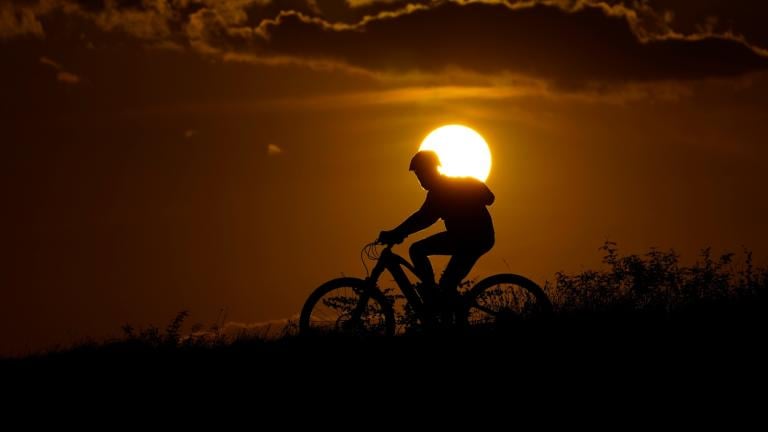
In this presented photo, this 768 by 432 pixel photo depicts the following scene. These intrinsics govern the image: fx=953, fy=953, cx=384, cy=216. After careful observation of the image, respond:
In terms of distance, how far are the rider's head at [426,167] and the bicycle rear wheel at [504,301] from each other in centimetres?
136

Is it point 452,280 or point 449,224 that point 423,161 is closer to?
point 449,224

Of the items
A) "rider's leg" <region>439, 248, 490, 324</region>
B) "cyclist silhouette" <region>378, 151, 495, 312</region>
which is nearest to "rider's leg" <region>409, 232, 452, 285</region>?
"cyclist silhouette" <region>378, 151, 495, 312</region>

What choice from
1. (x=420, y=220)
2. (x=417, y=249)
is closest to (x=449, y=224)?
(x=420, y=220)

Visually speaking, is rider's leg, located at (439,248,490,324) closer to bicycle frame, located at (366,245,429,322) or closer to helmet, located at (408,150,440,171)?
bicycle frame, located at (366,245,429,322)

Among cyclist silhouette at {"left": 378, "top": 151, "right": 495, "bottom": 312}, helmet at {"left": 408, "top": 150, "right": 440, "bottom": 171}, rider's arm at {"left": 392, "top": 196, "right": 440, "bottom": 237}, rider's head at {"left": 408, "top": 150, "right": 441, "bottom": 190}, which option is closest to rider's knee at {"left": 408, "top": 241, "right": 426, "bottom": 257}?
cyclist silhouette at {"left": 378, "top": 151, "right": 495, "bottom": 312}

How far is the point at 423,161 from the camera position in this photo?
35.7ft

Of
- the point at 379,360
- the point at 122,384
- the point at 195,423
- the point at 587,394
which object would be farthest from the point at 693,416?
the point at 122,384

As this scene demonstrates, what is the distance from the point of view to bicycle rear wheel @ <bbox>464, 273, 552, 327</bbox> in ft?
36.5

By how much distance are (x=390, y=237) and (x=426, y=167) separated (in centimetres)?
96

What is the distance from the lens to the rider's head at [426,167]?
1089cm

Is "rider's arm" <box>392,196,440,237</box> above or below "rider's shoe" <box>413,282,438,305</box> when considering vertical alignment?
above

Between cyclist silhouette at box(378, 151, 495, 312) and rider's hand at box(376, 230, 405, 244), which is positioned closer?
cyclist silhouette at box(378, 151, 495, 312)

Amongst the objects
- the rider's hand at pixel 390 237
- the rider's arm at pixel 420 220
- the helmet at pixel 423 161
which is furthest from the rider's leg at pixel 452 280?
the helmet at pixel 423 161

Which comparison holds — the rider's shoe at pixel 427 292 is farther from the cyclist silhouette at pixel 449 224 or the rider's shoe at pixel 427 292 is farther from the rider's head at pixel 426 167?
the rider's head at pixel 426 167
